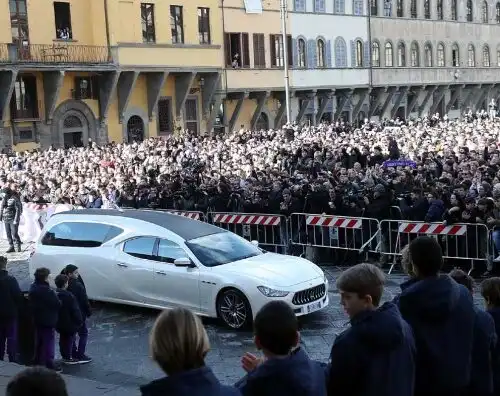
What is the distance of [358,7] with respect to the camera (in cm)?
5134

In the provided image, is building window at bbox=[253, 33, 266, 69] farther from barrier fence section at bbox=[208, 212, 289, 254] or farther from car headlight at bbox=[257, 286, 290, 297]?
car headlight at bbox=[257, 286, 290, 297]

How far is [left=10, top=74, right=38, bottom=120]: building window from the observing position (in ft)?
107

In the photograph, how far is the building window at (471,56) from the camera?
202 feet

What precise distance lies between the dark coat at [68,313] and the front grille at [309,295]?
9.35 feet

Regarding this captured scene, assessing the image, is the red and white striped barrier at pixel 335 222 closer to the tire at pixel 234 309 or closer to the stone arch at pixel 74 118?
the tire at pixel 234 309

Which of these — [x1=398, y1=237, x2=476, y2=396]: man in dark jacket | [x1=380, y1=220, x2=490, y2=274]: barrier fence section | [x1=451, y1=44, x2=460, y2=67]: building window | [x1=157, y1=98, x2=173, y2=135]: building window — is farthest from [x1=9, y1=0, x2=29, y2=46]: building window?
[x1=451, y1=44, x2=460, y2=67]: building window

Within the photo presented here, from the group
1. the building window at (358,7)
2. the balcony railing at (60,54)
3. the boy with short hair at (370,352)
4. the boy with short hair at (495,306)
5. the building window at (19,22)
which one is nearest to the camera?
the boy with short hair at (370,352)

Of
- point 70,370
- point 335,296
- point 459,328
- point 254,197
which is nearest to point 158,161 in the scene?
point 254,197

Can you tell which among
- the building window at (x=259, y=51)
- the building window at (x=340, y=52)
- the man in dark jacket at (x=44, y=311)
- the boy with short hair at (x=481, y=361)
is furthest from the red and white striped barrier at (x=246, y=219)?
the building window at (x=340, y=52)

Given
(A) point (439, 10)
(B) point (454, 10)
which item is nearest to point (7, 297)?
(A) point (439, 10)

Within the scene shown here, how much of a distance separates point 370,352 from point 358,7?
49.6 m

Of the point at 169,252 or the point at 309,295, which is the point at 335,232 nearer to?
the point at 309,295

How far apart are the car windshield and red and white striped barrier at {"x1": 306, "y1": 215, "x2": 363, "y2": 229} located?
314cm

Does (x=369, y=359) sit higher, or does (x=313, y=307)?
(x=369, y=359)
